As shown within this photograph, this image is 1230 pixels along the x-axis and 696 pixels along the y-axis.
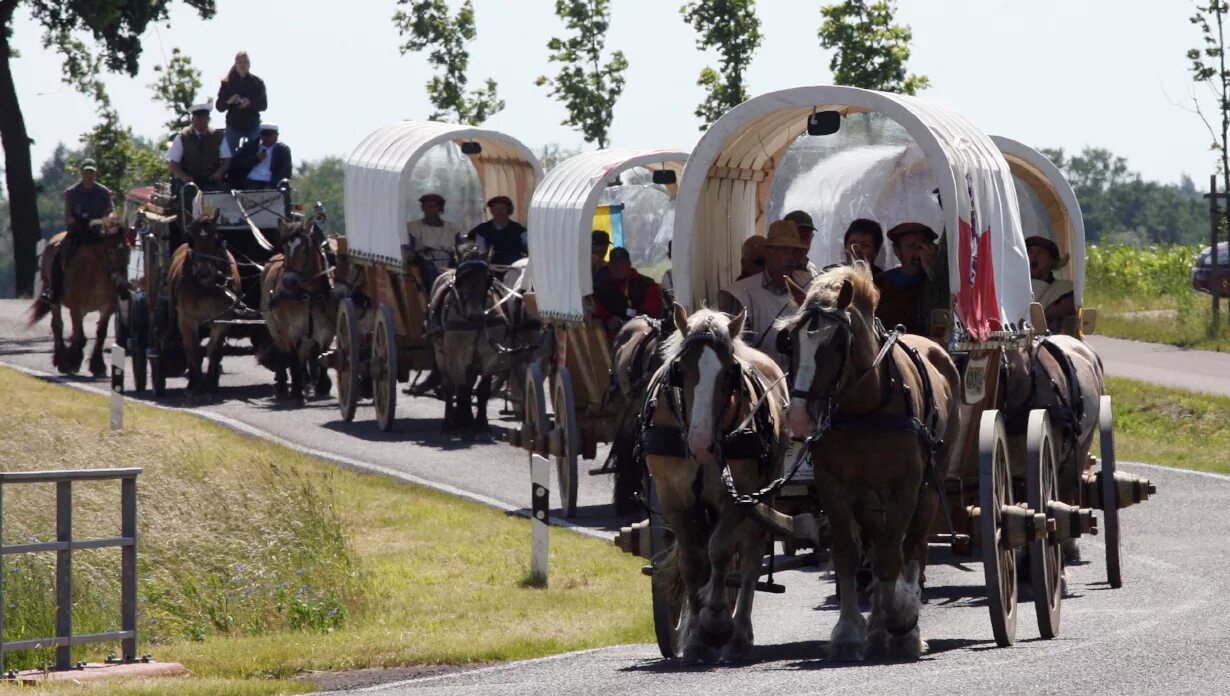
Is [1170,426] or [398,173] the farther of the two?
[1170,426]

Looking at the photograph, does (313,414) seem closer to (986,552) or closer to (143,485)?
(143,485)

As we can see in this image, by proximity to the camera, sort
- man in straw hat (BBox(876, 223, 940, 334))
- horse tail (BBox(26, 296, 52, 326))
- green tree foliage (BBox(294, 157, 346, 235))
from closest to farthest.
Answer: man in straw hat (BBox(876, 223, 940, 334)) → horse tail (BBox(26, 296, 52, 326)) → green tree foliage (BBox(294, 157, 346, 235))

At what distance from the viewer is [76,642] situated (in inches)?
435

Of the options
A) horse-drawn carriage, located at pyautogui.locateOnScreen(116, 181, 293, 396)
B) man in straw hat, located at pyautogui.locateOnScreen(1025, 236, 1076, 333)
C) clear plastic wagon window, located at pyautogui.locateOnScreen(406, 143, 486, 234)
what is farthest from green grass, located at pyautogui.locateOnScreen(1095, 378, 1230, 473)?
horse-drawn carriage, located at pyautogui.locateOnScreen(116, 181, 293, 396)

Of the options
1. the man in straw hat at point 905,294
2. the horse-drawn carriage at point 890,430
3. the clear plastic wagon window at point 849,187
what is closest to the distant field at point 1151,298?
the clear plastic wagon window at point 849,187

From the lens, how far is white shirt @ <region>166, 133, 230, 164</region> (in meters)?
25.9

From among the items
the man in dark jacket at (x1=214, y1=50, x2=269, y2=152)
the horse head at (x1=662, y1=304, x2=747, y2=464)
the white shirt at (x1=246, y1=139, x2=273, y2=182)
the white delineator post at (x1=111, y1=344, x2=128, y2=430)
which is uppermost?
the man in dark jacket at (x1=214, y1=50, x2=269, y2=152)

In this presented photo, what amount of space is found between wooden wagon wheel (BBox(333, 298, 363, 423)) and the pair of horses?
12.5 m

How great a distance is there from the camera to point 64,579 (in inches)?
434

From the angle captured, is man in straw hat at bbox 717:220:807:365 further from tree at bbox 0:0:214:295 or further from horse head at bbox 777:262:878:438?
tree at bbox 0:0:214:295

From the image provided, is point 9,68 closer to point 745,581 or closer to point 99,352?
point 99,352

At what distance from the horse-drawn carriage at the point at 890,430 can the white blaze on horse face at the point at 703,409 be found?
0.07ft

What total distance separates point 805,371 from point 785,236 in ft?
9.25

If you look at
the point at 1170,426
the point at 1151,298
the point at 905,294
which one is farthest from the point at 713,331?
the point at 1151,298
